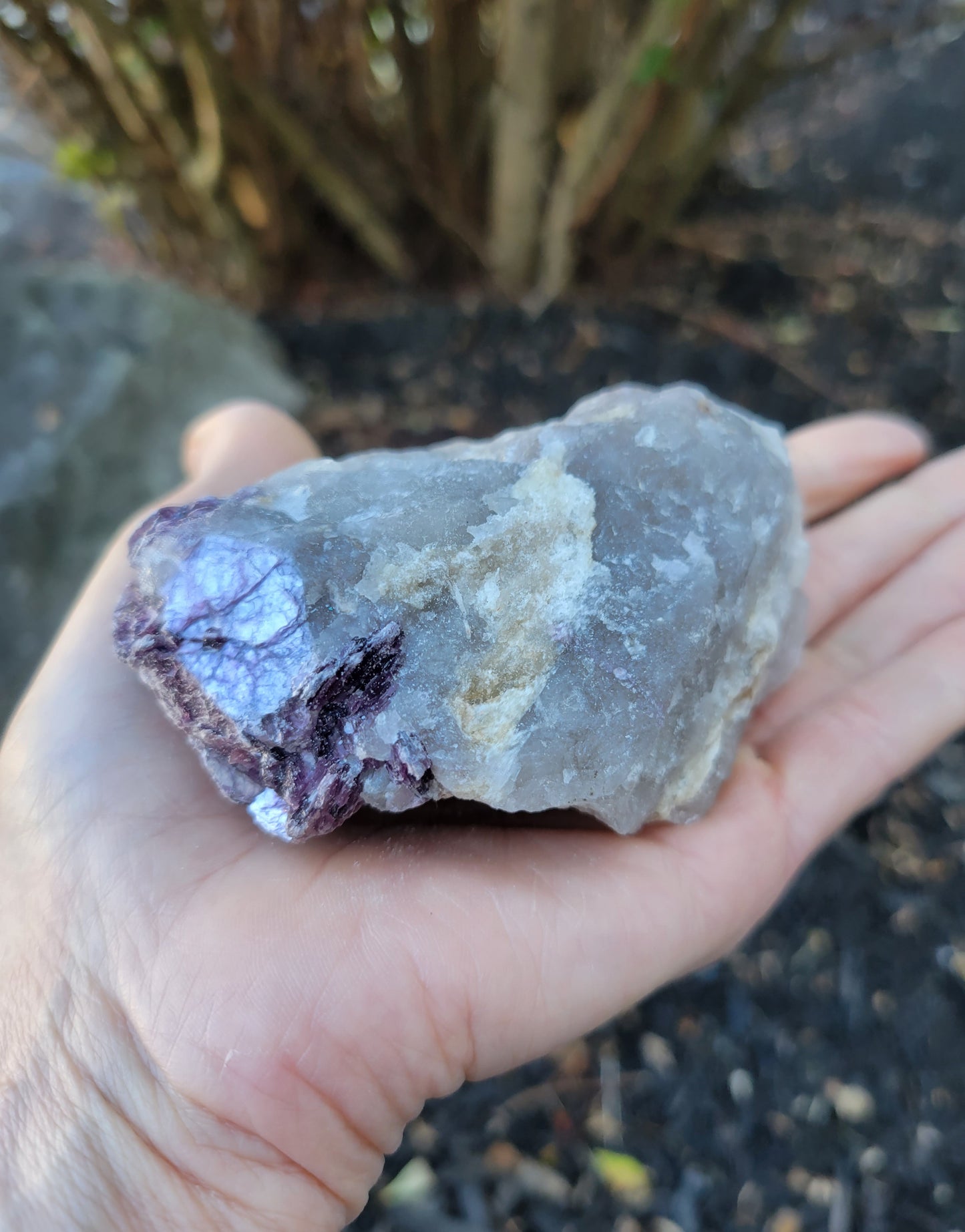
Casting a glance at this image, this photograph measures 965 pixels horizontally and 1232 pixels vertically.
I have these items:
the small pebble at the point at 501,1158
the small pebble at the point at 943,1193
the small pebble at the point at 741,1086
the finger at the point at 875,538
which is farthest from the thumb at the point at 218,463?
the small pebble at the point at 943,1193

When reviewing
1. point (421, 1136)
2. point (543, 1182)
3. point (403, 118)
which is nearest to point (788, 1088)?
point (543, 1182)

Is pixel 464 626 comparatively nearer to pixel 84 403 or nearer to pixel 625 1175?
pixel 625 1175

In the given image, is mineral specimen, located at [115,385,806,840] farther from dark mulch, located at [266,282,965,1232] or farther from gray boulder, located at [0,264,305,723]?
gray boulder, located at [0,264,305,723]

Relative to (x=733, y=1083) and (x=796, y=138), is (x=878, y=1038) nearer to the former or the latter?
(x=733, y=1083)

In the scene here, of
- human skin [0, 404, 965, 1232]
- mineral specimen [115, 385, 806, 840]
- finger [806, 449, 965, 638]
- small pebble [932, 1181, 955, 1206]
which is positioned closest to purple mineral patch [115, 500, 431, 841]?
mineral specimen [115, 385, 806, 840]

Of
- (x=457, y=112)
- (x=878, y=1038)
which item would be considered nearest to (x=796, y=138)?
(x=457, y=112)

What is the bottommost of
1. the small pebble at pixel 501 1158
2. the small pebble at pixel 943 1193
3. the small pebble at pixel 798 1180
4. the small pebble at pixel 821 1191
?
the small pebble at pixel 943 1193

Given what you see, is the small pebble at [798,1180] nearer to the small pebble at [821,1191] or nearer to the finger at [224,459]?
the small pebble at [821,1191]
